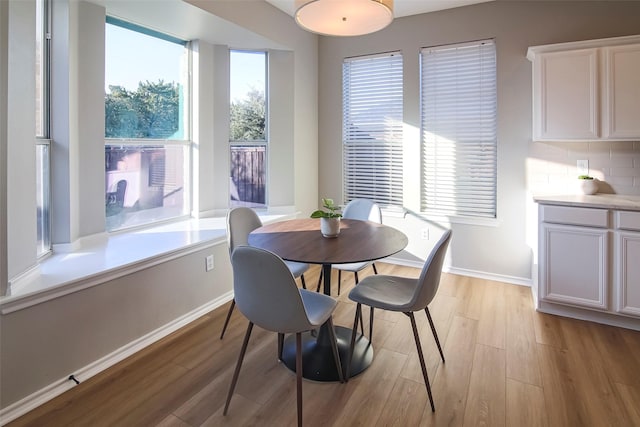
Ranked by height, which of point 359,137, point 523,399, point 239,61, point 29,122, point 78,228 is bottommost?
point 523,399

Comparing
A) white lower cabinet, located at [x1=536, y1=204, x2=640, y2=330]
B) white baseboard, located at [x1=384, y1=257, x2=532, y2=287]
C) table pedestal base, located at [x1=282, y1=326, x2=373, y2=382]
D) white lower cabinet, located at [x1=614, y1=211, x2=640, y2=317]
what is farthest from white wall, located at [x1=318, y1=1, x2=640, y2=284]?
table pedestal base, located at [x1=282, y1=326, x2=373, y2=382]

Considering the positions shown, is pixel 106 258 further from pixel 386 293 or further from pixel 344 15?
pixel 344 15

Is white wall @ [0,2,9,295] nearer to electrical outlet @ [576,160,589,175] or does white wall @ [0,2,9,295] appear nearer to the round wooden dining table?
the round wooden dining table

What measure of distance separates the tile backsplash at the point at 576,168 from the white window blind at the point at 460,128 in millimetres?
384

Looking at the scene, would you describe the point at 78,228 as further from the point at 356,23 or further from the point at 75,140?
the point at 356,23

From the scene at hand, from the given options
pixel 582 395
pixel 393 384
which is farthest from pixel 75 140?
pixel 582 395

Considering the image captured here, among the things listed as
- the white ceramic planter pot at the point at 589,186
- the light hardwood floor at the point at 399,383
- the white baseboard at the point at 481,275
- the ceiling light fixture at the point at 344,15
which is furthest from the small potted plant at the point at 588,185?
the ceiling light fixture at the point at 344,15

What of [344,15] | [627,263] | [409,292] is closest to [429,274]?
[409,292]

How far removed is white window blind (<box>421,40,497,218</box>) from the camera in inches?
148

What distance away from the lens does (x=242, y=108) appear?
13.0 ft

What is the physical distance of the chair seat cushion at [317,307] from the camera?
1.87 m

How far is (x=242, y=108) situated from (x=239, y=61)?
48 cm

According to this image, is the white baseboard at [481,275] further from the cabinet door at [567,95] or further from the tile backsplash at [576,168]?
the cabinet door at [567,95]

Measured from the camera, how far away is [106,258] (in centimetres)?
245
